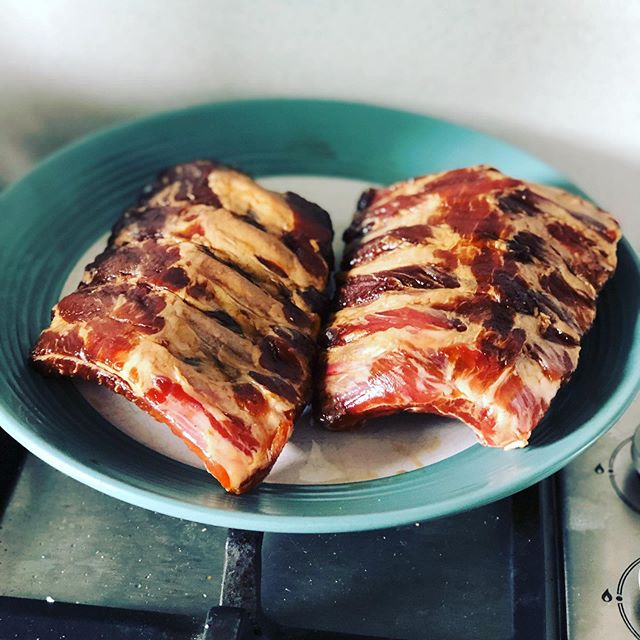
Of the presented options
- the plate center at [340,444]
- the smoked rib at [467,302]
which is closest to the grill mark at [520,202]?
the smoked rib at [467,302]

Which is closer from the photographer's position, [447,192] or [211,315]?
[211,315]

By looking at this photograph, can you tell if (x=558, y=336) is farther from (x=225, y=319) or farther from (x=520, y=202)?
(x=225, y=319)

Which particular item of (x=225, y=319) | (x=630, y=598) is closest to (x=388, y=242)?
(x=225, y=319)

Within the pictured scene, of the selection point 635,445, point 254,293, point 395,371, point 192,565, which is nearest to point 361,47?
point 254,293

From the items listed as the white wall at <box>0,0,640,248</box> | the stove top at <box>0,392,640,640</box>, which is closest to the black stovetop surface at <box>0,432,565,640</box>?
the stove top at <box>0,392,640,640</box>

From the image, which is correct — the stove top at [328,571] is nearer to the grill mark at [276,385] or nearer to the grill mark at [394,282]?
the grill mark at [276,385]

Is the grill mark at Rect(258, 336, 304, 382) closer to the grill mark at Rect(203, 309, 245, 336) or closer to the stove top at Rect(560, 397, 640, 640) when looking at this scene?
the grill mark at Rect(203, 309, 245, 336)

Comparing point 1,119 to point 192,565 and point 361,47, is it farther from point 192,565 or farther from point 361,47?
point 192,565

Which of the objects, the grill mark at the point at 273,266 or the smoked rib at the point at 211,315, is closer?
the smoked rib at the point at 211,315

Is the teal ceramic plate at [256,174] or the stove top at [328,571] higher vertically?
the teal ceramic plate at [256,174]
